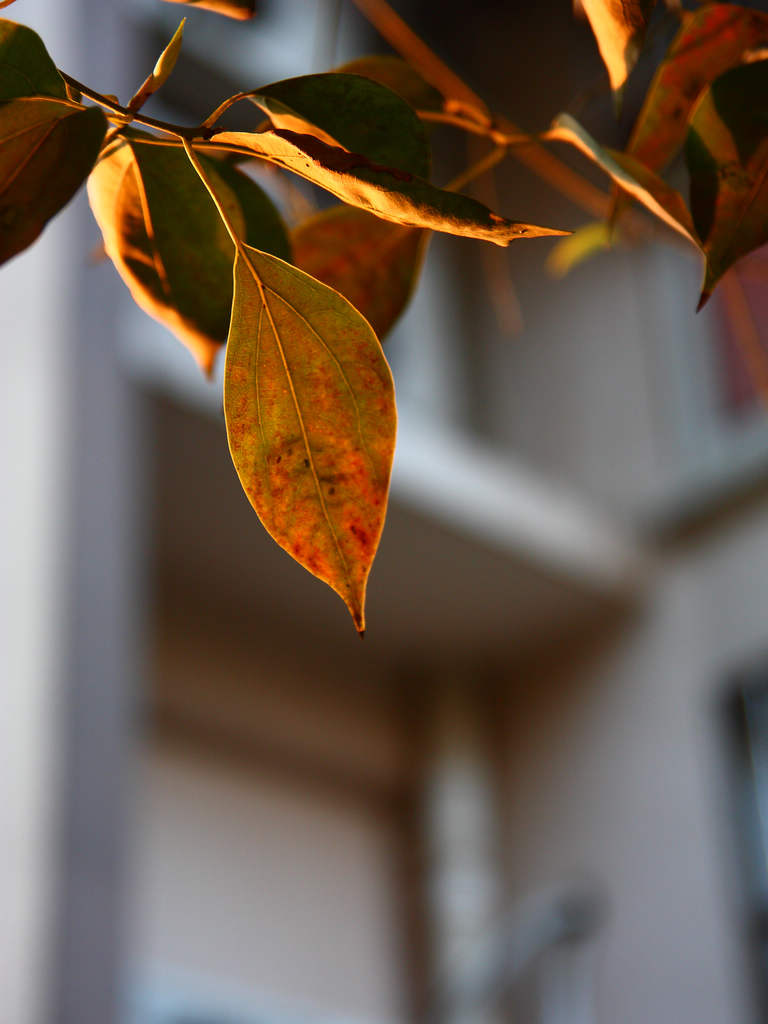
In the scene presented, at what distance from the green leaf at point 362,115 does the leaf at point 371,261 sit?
0.09m

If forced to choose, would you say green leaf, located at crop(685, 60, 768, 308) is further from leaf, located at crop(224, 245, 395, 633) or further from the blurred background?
the blurred background

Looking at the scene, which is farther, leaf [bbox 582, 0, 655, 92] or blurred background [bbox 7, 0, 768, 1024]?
blurred background [bbox 7, 0, 768, 1024]

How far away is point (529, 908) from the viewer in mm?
3027

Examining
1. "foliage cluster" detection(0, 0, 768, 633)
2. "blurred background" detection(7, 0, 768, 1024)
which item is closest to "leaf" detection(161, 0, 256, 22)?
"foliage cluster" detection(0, 0, 768, 633)

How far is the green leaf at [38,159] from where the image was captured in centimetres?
22

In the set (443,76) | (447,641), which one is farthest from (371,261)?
(447,641)

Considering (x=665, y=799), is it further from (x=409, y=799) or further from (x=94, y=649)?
(x=94, y=649)

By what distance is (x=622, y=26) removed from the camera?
24 cm

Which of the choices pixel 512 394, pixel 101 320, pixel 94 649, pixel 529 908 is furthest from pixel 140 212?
pixel 512 394

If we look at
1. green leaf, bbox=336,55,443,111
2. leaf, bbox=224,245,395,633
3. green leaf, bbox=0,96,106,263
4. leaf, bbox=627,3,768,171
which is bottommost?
leaf, bbox=224,245,395,633

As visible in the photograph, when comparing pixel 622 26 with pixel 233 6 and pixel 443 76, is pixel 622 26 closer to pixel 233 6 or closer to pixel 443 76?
pixel 233 6

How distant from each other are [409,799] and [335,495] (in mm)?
3094

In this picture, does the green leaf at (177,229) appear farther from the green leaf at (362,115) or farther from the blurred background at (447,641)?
the blurred background at (447,641)

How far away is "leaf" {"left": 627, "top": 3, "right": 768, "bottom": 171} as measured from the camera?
299 millimetres
